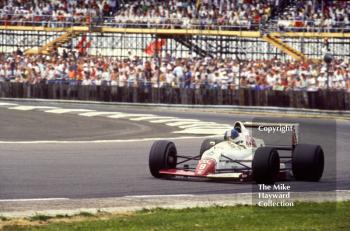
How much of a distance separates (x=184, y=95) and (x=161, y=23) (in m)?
7.98

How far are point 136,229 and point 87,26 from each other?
38.2 meters

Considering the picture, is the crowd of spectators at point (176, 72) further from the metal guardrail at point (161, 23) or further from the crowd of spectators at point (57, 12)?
the crowd of spectators at point (57, 12)

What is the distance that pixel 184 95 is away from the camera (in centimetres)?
4106

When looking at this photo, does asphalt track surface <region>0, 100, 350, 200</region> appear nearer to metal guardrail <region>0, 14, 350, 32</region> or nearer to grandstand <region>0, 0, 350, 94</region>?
grandstand <region>0, 0, 350, 94</region>

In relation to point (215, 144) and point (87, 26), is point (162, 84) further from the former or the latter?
point (215, 144)

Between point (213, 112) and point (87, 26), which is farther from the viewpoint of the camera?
point (87, 26)

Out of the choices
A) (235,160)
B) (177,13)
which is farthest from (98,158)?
(177,13)

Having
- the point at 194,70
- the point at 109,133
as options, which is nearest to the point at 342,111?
the point at 194,70

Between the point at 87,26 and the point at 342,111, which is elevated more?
the point at 87,26

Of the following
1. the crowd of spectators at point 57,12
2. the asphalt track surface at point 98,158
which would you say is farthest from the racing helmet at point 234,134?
the crowd of spectators at point 57,12

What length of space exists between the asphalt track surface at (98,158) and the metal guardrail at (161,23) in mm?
9684

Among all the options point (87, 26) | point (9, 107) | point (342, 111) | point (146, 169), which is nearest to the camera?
point (146, 169)

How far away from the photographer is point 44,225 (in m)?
12.3

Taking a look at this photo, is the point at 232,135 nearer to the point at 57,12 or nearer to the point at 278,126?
the point at 278,126
